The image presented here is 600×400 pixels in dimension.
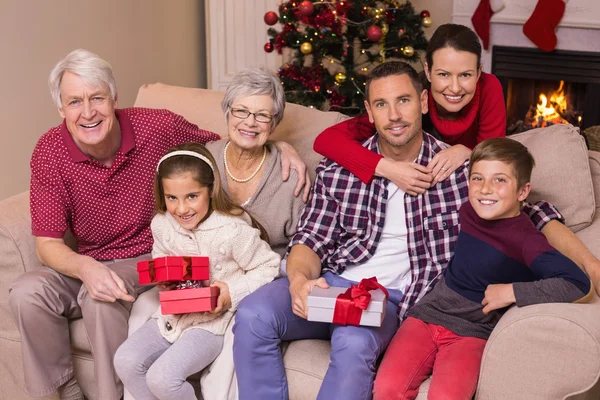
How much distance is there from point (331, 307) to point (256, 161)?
69 centimetres

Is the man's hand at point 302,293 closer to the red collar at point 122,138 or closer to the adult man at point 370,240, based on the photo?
the adult man at point 370,240

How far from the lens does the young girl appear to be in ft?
6.79

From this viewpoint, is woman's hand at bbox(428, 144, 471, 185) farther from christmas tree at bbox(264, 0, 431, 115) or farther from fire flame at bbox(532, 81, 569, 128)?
fire flame at bbox(532, 81, 569, 128)

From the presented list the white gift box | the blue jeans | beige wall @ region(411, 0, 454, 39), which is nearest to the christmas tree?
beige wall @ region(411, 0, 454, 39)

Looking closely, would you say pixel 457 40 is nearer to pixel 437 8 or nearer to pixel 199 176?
pixel 199 176

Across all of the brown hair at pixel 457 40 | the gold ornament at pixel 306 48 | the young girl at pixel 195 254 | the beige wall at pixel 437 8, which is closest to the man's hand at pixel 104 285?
the young girl at pixel 195 254

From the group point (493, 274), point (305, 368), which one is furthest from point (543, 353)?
point (305, 368)

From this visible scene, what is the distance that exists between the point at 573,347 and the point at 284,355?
0.78 m

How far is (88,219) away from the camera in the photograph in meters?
2.37

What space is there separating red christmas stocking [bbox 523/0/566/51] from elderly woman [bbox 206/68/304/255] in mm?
2437

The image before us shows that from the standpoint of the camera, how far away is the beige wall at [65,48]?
3.55m

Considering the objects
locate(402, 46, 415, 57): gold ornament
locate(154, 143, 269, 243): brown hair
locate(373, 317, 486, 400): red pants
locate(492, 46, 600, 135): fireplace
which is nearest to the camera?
locate(373, 317, 486, 400): red pants

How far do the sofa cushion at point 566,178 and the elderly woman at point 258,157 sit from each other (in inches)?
30.6

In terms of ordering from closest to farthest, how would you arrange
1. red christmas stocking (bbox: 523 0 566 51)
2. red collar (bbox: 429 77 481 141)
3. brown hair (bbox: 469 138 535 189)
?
brown hair (bbox: 469 138 535 189), red collar (bbox: 429 77 481 141), red christmas stocking (bbox: 523 0 566 51)
